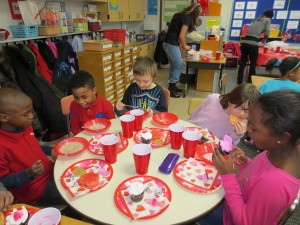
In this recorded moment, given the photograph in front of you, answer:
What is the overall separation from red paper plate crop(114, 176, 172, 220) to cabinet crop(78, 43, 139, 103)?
9.04 feet

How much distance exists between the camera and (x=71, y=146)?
1225 millimetres

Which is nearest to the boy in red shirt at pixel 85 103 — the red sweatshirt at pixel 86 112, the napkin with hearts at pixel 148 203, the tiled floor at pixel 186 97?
the red sweatshirt at pixel 86 112

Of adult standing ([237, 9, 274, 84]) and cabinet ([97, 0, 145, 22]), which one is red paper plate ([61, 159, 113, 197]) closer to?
cabinet ([97, 0, 145, 22])

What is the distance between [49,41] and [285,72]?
3.01m

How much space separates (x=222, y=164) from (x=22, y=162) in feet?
3.49

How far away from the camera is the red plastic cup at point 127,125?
1.27 m

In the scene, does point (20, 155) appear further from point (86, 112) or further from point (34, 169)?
point (86, 112)

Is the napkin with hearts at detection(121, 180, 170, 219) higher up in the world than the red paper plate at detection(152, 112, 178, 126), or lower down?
lower down

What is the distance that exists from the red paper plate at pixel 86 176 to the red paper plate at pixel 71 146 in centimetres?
12

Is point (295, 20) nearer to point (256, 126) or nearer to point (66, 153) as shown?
point (256, 126)

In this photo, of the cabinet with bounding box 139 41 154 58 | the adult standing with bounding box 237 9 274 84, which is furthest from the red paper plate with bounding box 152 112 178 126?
the cabinet with bounding box 139 41 154 58

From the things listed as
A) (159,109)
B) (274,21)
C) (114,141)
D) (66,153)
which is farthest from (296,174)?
(274,21)

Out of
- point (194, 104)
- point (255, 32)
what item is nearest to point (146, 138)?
point (194, 104)

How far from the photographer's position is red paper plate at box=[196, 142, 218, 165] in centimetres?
112
